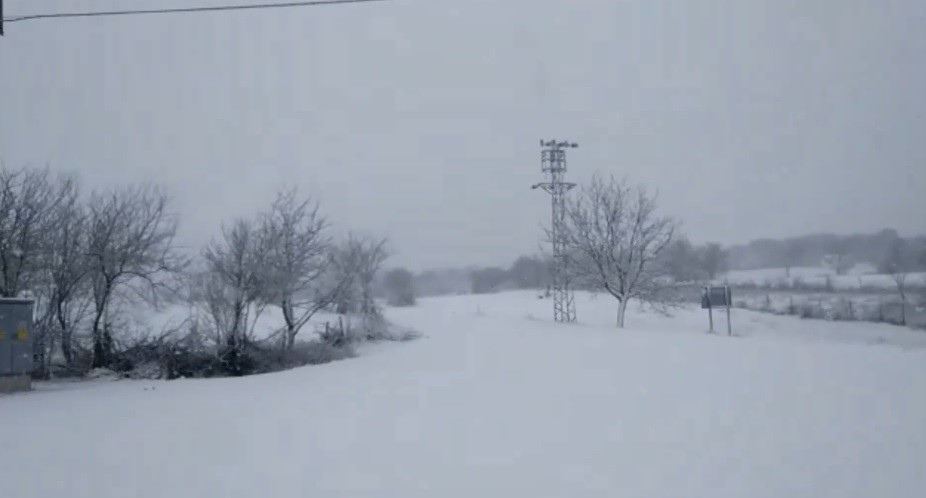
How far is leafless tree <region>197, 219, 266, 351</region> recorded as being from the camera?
70.8 ft

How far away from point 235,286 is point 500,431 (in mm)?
15370

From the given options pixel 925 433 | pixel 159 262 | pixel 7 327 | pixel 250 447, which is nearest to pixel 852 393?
pixel 925 433

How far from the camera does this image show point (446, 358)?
20000 mm

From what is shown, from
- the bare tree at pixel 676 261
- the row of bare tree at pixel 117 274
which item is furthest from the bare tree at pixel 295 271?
the bare tree at pixel 676 261

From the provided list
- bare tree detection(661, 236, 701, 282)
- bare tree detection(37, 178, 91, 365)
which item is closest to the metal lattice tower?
bare tree detection(661, 236, 701, 282)

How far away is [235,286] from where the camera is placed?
22.6m

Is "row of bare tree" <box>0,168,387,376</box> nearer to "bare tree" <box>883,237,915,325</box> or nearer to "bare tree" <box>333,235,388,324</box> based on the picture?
"bare tree" <box>333,235,388,324</box>

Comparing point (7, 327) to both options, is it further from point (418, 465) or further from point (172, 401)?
point (418, 465)

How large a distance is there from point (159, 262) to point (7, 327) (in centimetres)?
794

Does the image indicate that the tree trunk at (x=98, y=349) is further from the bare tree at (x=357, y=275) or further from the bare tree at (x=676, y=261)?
the bare tree at (x=676, y=261)

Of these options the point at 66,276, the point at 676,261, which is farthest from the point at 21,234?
the point at 676,261

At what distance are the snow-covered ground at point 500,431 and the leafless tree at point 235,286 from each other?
4105mm

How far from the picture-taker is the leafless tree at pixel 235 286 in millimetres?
21578

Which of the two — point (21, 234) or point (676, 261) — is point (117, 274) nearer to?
point (21, 234)
